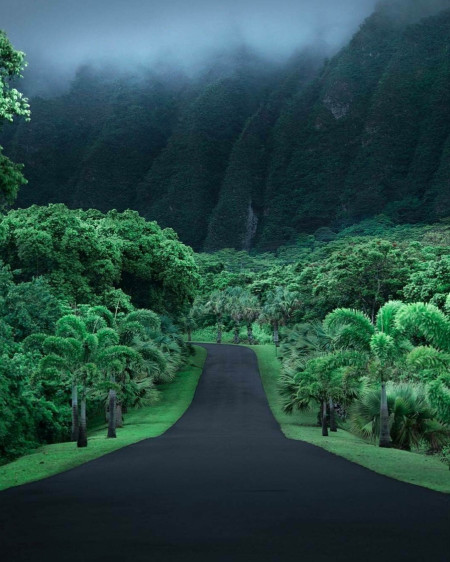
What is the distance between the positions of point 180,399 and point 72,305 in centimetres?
1062

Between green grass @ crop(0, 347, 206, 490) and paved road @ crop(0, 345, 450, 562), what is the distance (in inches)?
47.0

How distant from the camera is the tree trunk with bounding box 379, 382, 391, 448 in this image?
28.9m

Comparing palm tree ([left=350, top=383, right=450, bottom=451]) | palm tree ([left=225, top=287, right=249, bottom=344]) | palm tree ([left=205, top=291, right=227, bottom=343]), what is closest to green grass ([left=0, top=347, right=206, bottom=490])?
palm tree ([left=350, top=383, right=450, bottom=451])

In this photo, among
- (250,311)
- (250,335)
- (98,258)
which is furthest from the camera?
(250,335)

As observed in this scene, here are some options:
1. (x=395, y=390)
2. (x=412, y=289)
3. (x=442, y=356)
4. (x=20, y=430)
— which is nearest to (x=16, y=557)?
(x=442, y=356)

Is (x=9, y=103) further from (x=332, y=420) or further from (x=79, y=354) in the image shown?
(x=332, y=420)

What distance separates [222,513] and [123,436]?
24.1 m

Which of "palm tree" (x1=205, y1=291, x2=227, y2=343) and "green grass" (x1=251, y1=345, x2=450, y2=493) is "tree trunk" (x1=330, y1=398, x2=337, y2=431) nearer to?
"green grass" (x1=251, y1=345, x2=450, y2=493)

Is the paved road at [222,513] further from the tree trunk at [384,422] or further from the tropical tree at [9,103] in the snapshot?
the tree trunk at [384,422]

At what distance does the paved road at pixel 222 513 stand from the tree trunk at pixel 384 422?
7274 mm

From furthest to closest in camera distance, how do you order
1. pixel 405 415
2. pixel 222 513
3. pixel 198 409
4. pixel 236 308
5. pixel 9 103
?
pixel 236 308 → pixel 198 409 → pixel 405 415 → pixel 9 103 → pixel 222 513

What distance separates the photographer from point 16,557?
8195 mm

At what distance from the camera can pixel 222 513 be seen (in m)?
11.3

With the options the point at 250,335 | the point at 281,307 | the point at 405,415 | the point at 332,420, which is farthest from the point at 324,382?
the point at 250,335
